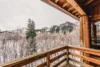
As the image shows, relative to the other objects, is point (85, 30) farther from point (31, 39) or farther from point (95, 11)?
point (31, 39)

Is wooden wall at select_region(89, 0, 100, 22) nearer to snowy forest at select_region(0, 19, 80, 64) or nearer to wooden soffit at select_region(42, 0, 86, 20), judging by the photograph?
wooden soffit at select_region(42, 0, 86, 20)

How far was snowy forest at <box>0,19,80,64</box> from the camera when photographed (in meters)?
17.5

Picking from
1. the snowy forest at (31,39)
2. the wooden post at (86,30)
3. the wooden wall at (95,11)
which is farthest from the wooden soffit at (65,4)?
the snowy forest at (31,39)

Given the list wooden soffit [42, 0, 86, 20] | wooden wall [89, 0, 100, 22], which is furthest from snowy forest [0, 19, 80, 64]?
wooden soffit [42, 0, 86, 20]

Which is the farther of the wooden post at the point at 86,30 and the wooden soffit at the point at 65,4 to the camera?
the wooden post at the point at 86,30

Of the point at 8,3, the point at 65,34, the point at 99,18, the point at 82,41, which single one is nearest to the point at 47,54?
the point at 82,41

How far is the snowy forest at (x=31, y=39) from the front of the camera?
1746 centimetres

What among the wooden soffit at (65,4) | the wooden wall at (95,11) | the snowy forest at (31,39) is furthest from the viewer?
the snowy forest at (31,39)

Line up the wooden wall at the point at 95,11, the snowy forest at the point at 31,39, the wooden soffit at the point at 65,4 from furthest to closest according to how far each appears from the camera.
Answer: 1. the snowy forest at the point at 31,39
2. the wooden wall at the point at 95,11
3. the wooden soffit at the point at 65,4

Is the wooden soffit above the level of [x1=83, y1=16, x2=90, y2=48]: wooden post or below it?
above

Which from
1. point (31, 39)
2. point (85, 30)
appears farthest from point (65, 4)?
point (31, 39)

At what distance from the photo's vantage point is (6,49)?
700 inches

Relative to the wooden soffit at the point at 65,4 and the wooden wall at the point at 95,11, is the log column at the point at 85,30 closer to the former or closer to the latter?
the wooden wall at the point at 95,11

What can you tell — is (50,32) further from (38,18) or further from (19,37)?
(38,18)
